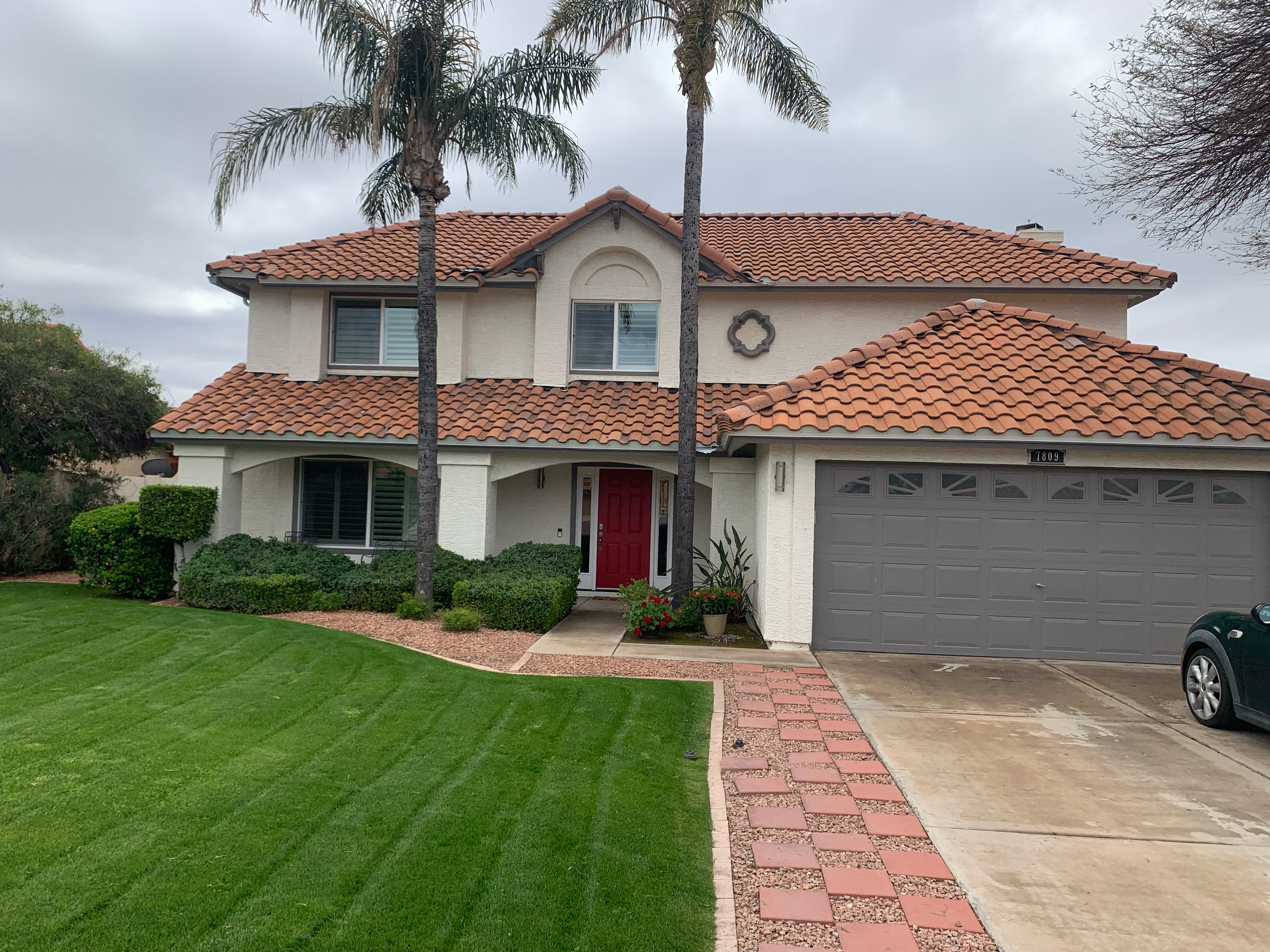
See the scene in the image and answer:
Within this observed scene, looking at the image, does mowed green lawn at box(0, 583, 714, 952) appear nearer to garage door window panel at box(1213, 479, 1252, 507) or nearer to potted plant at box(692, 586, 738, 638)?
potted plant at box(692, 586, 738, 638)

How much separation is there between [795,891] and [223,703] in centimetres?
530

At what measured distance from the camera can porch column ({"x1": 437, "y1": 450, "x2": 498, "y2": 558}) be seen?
1310cm

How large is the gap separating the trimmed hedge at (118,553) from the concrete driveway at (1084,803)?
1079 cm

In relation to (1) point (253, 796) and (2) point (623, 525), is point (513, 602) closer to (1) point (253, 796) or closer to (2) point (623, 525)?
(2) point (623, 525)

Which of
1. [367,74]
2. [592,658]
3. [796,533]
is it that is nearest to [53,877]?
[592,658]

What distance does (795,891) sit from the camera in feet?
13.8

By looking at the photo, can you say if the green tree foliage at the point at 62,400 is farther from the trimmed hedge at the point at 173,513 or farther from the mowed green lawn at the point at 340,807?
the mowed green lawn at the point at 340,807

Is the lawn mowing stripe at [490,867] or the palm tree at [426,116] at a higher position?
the palm tree at [426,116]

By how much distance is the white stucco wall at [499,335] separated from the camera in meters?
15.0

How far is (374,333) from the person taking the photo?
1536 centimetres

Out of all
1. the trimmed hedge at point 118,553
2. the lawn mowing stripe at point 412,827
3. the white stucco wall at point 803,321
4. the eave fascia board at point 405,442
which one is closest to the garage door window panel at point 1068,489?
the eave fascia board at point 405,442

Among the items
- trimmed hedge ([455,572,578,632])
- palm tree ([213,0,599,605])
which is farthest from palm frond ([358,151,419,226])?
trimmed hedge ([455,572,578,632])

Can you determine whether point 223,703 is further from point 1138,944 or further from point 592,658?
point 1138,944

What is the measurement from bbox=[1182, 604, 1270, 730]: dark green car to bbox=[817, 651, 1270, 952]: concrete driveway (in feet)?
0.77
